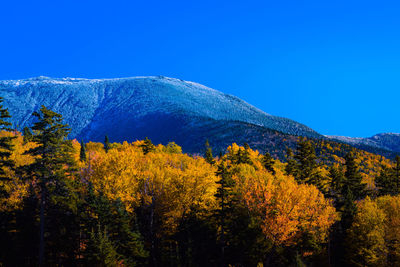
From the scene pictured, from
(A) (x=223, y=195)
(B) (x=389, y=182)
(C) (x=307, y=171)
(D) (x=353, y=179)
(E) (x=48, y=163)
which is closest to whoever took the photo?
(E) (x=48, y=163)

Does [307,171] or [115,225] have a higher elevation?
[307,171]

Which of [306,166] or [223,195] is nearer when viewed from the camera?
[223,195]

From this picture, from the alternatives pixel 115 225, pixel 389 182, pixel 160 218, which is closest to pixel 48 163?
pixel 115 225

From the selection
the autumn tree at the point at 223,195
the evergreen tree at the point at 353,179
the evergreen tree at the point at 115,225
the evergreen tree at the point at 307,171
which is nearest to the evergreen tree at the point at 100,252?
the evergreen tree at the point at 115,225

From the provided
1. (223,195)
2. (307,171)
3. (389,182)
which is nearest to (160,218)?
(223,195)

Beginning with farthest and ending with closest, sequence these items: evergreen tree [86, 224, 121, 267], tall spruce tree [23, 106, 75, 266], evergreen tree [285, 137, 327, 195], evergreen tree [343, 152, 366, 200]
Result: evergreen tree [343, 152, 366, 200]
evergreen tree [285, 137, 327, 195]
tall spruce tree [23, 106, 75, 266]
evergreen tree [86, 224, 121, 267]

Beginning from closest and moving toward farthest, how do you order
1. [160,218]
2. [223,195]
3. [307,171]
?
[223,195]
[160,218]
[307,171]

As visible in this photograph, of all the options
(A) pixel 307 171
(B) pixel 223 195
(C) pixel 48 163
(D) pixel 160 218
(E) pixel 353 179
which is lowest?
(D) pixel 160 218

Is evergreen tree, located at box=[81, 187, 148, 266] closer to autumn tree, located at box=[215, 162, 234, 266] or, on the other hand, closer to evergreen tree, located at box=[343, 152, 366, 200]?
autumn tree, located at box=[215, 162, 234, 266]

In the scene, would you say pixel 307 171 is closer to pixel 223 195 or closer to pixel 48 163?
pixel 223 195

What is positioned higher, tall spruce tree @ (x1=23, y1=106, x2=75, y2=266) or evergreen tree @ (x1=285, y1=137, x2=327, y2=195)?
evergreen tree @ (x1=285, y1=137, x2=327, y2=195)

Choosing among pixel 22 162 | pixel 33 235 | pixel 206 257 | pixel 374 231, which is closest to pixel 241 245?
pixel 206 257

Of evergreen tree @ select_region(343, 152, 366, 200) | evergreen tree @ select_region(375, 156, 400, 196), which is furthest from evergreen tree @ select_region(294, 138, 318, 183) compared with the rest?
evergreen tree @ select_region(375, 156, 400, 196)

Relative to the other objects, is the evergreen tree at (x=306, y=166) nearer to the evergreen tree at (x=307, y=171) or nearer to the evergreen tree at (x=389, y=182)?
the evergreen tree at (x=307, y=171)
